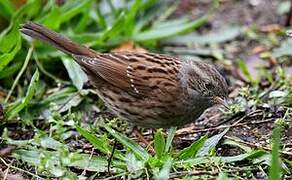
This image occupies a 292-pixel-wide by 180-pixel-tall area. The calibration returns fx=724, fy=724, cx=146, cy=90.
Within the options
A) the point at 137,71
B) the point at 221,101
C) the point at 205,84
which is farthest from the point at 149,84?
the point at 221,101

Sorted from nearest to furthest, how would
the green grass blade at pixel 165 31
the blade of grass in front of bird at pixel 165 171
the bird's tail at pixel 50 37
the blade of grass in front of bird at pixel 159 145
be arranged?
the blade of grass in front of bird at pixel 165 171, the blade of grass in front of bird at pixel 159 145, the bird's tail at pixel 50 37, the green grass blade at pixel 165 31

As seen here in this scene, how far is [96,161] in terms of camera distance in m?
4.43

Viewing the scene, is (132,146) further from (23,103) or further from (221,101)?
(23,103)

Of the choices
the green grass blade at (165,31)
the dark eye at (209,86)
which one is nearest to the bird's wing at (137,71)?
the dark eye at (209,86)

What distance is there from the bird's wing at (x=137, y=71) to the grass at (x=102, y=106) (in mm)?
297

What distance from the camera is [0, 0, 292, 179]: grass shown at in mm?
4250

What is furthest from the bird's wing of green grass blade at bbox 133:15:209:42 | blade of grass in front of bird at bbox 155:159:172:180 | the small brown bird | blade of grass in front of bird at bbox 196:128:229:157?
green grass blade at bbox 133:15:209:42

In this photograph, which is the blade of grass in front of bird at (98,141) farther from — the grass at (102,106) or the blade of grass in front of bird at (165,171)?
the blade of grass in front of bird at (165,171)

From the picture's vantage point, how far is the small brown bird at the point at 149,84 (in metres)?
4.80

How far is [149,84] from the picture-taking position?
4887 mm

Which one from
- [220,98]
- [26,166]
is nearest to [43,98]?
[26,166]

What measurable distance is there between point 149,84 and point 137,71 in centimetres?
16

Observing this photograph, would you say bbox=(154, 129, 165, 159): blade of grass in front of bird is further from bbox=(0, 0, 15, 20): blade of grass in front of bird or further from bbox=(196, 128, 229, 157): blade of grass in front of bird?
bbox=(0, 0, 15, 20): blade of grass in front of bird

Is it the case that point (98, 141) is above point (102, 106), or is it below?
below
